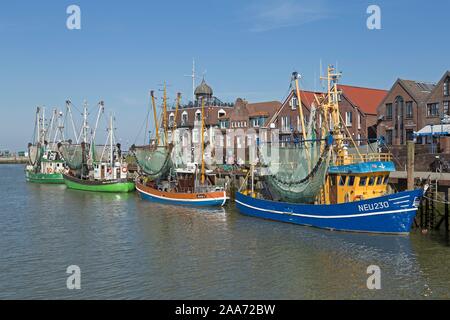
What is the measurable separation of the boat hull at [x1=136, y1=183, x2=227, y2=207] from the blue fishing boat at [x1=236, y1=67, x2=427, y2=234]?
724 centimetres

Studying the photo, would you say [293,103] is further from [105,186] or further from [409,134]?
[105,186]

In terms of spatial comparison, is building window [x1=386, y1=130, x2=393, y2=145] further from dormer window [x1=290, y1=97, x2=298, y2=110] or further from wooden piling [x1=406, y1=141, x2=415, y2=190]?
wooden piling [x1=406, y1=141, x2=415, y2=190]

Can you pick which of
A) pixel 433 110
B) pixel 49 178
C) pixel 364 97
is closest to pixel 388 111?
pixel 433 110

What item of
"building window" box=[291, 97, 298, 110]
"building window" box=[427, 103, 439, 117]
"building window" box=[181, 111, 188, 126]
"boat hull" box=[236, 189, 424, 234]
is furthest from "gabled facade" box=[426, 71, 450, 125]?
"building window" box=[181, 111, 188, 126]

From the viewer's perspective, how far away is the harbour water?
23234 mm

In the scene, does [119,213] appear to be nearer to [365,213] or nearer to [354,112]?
[365,213]

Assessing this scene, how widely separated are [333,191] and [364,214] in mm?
4052

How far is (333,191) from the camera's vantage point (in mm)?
37438

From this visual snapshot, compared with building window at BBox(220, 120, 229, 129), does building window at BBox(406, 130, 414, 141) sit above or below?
below

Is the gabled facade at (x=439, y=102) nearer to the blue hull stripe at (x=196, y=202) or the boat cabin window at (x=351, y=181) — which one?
the boat cabin window at (x=351, y=181)

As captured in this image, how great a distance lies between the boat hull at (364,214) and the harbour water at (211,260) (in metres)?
0.86

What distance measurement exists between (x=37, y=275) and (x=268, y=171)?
24.4 meters

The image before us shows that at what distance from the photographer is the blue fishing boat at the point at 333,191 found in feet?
109

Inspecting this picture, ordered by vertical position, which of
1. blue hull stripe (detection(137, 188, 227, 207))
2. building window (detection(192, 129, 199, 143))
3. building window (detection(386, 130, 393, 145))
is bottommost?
blue hull stripe (detection(137, 188, 227, 207))
